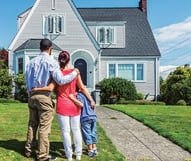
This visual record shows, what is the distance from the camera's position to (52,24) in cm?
2086

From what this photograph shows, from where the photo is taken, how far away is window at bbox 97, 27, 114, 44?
23.3 m

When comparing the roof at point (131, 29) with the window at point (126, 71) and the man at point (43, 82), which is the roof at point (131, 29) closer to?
the window at point (126, 71)

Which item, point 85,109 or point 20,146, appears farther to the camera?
point 20,146

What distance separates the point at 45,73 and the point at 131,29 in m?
21.3

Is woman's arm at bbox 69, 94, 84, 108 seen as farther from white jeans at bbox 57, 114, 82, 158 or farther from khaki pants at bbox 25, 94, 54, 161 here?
khaki pants at bbox 25, 94, 54, 161

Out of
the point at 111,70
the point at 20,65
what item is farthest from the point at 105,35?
the point at 20,65

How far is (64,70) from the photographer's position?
446 cm

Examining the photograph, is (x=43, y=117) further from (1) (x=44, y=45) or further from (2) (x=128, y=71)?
(2) (x=128, y=71)

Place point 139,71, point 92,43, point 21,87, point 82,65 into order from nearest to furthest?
1. point 21,87
2. point 92,43
3. point 82,65
4. point 139,71

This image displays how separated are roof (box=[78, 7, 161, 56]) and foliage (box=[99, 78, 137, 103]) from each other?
11.1ft

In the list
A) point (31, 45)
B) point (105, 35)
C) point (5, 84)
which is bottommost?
point (5, 84)

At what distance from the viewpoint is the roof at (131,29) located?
22377 millimetres

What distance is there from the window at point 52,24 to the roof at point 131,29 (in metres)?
3.43

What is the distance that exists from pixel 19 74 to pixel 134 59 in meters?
9.40
